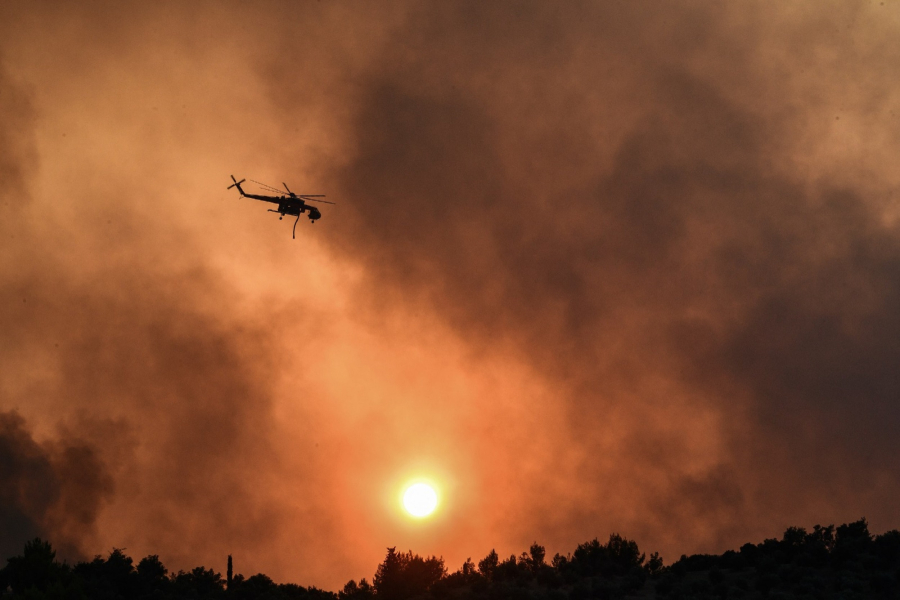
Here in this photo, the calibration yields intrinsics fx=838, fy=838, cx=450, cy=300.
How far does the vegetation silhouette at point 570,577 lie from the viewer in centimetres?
5856

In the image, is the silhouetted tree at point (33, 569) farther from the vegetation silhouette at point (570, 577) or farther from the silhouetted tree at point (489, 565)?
the silhouetted tree at point (489, 565)

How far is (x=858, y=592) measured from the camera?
180 ft

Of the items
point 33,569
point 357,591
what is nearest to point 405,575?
point 357,591

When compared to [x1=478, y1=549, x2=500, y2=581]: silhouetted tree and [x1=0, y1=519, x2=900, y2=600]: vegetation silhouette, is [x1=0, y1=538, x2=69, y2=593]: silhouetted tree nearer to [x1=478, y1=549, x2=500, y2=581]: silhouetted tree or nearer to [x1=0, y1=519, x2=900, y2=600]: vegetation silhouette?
[x1=0, y1=519, x2=900, y2=600]: vegetation silhouette

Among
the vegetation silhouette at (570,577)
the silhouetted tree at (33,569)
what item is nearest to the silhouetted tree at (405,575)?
the vegetation silhouette at (570,577)

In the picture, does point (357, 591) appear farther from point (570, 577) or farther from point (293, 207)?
point (293, 207)

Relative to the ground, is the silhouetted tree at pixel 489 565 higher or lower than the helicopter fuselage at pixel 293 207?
lower

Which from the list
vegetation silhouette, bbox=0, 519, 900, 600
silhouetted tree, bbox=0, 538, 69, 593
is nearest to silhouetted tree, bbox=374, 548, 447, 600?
vegetation silhouette, bbox=0, 519, 900, 600

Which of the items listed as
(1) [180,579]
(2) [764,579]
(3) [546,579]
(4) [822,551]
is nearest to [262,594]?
(1) [180,579]

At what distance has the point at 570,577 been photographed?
2566 inches

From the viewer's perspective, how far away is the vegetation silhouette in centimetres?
5856

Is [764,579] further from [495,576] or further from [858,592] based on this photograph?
[495,576]

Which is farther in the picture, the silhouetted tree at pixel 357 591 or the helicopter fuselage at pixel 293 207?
the helicopter fuselage at pixel 293 207

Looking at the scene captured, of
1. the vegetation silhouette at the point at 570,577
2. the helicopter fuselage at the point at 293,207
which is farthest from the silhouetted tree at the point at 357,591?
the helicopter fuselage at the point at 293,207
